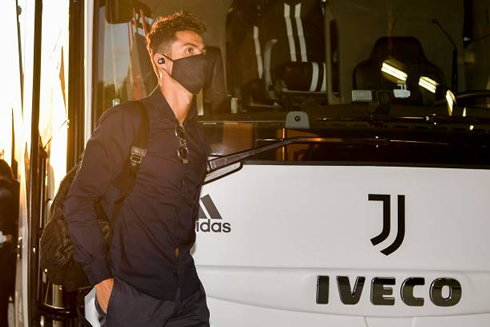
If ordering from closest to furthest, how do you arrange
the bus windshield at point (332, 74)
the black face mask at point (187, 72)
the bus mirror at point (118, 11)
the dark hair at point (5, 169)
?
the black face mask at point (187, 72)
the bus windshield at point (332, 74)
the bus mirror at point (118, 11)
the dark hair at point (5, 169)

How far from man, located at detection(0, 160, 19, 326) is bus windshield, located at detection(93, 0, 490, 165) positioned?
244 centimetres

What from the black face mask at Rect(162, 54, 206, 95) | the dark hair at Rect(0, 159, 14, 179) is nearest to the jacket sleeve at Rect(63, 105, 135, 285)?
the black face mask at Rect(162, 54, 206, 95)

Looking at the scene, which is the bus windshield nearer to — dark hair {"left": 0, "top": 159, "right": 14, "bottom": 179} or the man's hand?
the man's hand

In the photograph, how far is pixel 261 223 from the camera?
117 inches

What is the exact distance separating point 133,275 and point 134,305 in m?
0.09

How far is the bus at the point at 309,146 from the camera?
2959mm

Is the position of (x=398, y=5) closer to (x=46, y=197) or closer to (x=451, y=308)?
(x=451, y=308)

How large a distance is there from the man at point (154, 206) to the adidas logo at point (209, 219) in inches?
4.1

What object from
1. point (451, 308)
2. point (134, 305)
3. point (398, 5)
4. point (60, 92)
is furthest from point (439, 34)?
point (134, 305)

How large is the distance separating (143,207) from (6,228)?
3277 millimetres


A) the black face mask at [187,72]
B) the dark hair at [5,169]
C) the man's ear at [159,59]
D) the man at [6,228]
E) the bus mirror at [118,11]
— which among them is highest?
the bus mirror at [118,11]

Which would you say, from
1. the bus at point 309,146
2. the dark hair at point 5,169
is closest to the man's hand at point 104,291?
the bus at point 309,146

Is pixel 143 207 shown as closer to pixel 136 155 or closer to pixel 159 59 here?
pixel 136 155

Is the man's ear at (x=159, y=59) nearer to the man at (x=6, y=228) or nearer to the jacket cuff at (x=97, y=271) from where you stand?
the jacket cuff at (x=97, y=271)
